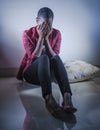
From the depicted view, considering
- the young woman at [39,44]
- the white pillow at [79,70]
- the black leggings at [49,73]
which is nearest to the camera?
the black leggings at [49,73]

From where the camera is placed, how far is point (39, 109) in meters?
1.39

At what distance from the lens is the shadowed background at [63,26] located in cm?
186

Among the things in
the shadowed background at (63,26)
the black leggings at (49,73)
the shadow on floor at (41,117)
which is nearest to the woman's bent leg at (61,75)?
the black leggings at (49,73)

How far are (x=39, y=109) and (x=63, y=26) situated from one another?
735mm

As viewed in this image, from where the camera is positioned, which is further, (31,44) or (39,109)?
(31,44)

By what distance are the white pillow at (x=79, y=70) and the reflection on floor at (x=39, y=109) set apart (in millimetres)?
45

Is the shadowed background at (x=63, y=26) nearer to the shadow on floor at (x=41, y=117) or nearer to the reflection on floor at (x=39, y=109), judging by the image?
the reflection on floor at (x=39, y=109)

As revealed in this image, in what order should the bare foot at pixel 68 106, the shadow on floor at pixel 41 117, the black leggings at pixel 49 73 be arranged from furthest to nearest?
1. the black leggings at pixel 49 73
2. the bare foot at pixel 68 106
3. the shadow on floor at pixel 41 117

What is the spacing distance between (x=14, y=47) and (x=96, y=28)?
609 mm

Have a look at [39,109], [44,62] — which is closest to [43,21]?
[44,62]

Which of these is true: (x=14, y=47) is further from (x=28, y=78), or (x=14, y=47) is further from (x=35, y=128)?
(x=35, y=128)

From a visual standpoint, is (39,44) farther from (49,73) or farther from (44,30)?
(49,73)

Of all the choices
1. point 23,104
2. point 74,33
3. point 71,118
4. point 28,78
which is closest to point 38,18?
point 74,33

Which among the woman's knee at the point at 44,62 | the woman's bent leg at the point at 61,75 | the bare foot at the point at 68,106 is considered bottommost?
the bare foot at the point at 68,106
